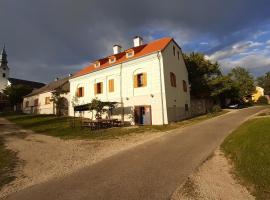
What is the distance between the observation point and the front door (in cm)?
2359

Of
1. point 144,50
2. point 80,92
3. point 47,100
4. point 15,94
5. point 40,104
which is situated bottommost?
point 40,104

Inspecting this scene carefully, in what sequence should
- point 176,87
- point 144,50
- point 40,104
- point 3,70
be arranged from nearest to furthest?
point 176,87
point 144,50
point 40,104
point 3,70

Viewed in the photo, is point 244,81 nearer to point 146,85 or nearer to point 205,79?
point 205,79

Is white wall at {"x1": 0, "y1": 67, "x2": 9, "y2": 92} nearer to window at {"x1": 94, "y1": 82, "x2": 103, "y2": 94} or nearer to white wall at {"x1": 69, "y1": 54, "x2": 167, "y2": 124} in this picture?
white wall at {"x1": 69, "y1": 54, "x2": 167, "y2": 124}

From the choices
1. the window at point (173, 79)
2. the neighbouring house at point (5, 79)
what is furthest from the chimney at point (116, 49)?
the neighbouring house at point (5, 79)

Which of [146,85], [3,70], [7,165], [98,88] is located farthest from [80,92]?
[3,70]

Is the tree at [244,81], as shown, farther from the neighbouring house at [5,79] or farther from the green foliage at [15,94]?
the neighbouring house at [5,79]

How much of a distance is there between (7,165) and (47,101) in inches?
1288

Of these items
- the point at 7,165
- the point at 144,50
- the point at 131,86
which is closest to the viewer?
the point at 7,165

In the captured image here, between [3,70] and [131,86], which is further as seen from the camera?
[3,70]

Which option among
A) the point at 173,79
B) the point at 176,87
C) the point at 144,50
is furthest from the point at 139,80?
the point at 176,87

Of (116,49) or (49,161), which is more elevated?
(116,49)

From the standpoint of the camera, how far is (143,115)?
2416 centimetres

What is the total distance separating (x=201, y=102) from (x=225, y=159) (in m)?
28.5
